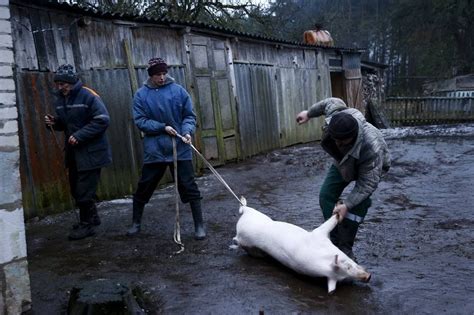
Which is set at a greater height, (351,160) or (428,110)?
(351,160)

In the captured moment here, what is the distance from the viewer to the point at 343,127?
10.8 ft

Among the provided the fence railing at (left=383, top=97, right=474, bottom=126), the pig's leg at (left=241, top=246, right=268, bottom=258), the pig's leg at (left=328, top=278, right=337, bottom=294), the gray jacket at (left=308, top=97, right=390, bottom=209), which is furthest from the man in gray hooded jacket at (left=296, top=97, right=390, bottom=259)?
the fence railing at (left=383, top=97, right=474, bottom=126)

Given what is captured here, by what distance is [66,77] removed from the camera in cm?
457

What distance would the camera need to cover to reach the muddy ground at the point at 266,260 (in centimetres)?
329

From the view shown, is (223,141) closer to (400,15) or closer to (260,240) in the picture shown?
(260,240)

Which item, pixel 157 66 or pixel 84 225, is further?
pixel 84 225

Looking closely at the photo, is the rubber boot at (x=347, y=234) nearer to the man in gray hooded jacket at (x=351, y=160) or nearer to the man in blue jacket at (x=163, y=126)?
the man in gray hooded jacket at (x=351, y=160)

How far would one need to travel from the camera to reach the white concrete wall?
3004 mm

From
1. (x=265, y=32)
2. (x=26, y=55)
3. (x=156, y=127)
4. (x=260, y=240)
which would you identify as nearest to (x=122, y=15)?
(x=26, y=55)

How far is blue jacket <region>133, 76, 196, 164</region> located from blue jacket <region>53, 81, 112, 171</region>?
0.44 m

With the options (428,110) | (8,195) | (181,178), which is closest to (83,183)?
(181,178)

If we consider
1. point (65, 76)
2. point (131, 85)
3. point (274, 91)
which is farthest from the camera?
point (274, 91)

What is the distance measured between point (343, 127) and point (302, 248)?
101 cm

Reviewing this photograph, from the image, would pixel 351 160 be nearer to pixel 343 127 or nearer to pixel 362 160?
pixel 362 160
